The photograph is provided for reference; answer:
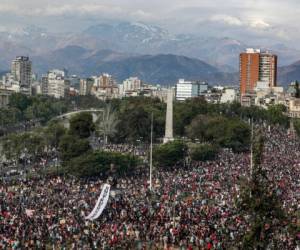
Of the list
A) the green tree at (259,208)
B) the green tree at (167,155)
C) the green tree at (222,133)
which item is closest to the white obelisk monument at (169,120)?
the green tree at (222,133)

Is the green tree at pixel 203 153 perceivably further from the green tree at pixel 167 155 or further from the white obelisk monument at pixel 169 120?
the white obelisk monument at pixel 169 120

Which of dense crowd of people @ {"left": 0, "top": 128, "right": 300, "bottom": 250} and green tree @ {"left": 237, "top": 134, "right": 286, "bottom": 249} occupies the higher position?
green tree @ {"left": 237, "top": 134, "right": 286, "bottom": 249}

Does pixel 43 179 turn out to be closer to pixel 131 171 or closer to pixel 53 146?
pixel 131 171

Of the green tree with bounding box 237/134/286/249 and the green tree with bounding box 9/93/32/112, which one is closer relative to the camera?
the green tree with bounding box 237/134/286/249

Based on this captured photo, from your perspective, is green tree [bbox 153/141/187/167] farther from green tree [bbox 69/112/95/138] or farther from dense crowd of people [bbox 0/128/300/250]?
green tree [bbox 69/112/95/138]

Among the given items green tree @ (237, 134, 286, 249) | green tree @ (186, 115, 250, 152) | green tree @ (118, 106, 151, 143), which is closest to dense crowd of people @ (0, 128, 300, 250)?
green tree @ (237, 134, 286, 249)

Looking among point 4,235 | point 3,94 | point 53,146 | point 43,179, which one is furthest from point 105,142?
point 3,94

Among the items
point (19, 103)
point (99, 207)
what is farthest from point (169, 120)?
point (19, 103)

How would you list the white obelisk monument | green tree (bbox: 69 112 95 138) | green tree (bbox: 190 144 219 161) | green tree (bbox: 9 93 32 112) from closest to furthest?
green tree (bbox: 190 144 219 161), green tree (bbox: 69 112 95 138), the white obelisk monument, green tree (bbox: 9 93 32 112)
